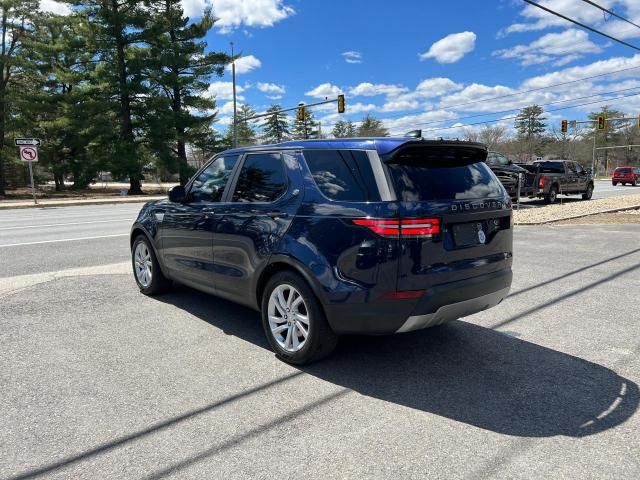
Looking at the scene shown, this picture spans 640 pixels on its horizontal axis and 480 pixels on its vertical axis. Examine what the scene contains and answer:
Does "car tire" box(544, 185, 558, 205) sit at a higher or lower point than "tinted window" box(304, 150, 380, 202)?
lower

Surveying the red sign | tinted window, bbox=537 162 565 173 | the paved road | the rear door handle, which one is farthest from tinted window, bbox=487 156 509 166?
the red sign

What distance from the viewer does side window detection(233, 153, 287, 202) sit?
13.8 feet

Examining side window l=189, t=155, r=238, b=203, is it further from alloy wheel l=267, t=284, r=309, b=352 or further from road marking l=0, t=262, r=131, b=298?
road marking l=0, t=262, r=131, b=298

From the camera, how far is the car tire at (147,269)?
5.95 m

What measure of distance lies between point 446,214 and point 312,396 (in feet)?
5.33

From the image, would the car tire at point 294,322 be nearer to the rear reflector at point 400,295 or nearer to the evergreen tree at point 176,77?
the rear reflector at point 400,295

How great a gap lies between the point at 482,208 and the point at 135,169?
3488cm

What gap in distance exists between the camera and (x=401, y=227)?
3348 millimetres

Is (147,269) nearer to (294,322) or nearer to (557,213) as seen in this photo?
(294,322)

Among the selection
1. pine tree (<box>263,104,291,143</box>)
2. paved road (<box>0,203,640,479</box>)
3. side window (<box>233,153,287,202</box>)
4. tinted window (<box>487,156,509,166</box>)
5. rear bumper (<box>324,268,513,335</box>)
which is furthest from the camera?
pine tree (<box>263,104,291,143</box>)

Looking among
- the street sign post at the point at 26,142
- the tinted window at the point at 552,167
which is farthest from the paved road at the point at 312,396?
the street sign post at the point at 26,142

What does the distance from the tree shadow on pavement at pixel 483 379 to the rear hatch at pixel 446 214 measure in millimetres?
782

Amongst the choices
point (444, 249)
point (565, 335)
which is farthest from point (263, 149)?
point (565, 335)

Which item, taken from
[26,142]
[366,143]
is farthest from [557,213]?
[26,142]
